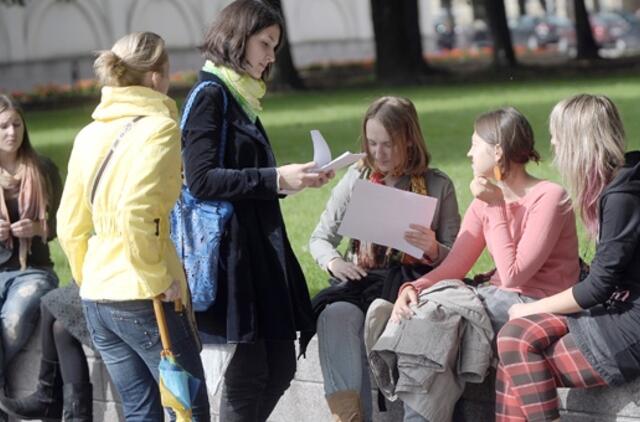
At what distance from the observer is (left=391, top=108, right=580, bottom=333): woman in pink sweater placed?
17.8 ft

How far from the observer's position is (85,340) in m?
6.44

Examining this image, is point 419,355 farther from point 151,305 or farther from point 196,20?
point 196,20

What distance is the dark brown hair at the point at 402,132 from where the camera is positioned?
19.5 feet

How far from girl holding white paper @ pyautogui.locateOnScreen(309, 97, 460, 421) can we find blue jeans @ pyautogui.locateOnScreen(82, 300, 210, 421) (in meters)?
0.68

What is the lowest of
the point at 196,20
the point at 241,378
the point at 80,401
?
the point at 196,20

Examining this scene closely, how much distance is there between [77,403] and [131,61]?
213 centimetres

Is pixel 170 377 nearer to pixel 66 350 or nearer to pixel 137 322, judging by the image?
pixel 137 322

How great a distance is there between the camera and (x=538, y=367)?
5.10 metres

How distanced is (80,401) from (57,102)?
95.3 ft

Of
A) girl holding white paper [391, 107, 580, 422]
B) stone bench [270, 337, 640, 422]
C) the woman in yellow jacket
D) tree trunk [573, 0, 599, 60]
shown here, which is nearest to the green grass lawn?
girl holding white paper [391, 107, 580, 422]

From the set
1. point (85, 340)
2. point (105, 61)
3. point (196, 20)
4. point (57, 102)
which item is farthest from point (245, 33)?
point (196, 20)

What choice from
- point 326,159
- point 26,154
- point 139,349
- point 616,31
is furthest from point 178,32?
point 139,349

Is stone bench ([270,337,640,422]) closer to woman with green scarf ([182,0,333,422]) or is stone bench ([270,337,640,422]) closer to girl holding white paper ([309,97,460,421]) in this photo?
girl holding white paper ([309,97,460,421])

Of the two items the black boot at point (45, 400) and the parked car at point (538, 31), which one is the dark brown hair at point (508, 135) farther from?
the parked car at point (538, 31)
